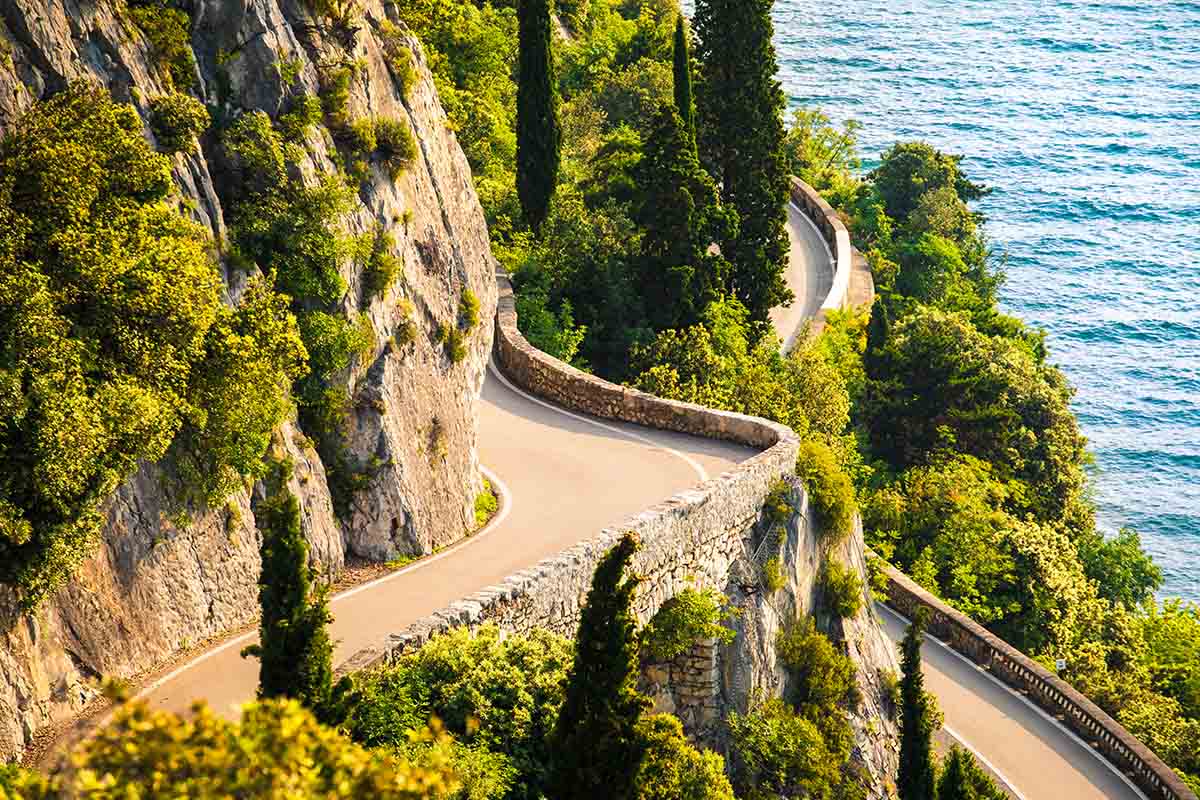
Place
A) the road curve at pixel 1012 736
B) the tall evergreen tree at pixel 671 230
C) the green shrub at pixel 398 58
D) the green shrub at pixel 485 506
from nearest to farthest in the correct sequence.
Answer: the green shrub at pixel 398 58
the green shrub at pixel 485 506
the road curve at pixel 1012 736
the tall evergreen tree at pixel 671 230

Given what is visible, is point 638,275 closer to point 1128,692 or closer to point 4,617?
point 1128,692

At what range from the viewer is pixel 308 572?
16.2 m

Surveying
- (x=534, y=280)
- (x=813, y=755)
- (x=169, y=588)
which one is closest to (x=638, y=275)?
(x=534, y=280)

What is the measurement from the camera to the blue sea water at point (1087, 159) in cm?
6900

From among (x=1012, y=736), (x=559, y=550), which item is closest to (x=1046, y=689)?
(x=1012, y=736)

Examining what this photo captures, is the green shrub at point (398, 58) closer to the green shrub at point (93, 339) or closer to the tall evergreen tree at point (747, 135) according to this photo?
the green shrub at point (93, 339)

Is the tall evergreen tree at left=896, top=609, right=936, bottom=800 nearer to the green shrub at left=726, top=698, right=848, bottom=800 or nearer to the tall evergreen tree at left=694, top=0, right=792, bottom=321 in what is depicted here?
the green shrub at left=726, top=698, right=848, bottom=800

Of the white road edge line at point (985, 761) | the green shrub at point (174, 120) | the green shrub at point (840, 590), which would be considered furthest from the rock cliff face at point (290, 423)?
the white road edge line at point (985, 761)

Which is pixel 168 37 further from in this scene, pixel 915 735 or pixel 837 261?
pixel 837 261

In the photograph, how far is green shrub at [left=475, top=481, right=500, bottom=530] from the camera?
28328 mm

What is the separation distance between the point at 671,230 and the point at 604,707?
2611 cm

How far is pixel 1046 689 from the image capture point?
118 ft

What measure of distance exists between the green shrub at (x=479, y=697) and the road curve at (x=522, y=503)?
5.44 feet

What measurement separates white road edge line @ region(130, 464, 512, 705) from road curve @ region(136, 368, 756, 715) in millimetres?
34
